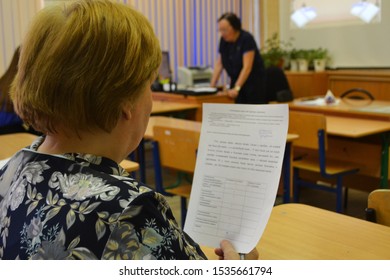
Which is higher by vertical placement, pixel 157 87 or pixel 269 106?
pixel 269 106

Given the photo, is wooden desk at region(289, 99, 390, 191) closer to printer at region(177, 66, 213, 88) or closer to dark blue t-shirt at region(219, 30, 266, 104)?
dark blue t-shirt at region(219, 30, 266, 104)

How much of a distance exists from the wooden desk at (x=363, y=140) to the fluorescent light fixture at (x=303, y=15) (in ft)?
8.56

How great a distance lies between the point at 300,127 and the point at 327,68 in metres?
3.35

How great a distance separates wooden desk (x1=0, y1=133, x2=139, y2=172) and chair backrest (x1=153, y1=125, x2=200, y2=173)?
38cm

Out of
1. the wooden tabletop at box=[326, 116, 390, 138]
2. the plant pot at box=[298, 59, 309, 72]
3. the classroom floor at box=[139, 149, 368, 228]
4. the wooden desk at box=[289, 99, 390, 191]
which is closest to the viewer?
the wooden tabletop at box=[326, 116, 390, 138]

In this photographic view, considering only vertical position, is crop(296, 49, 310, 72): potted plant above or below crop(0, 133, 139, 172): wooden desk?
above

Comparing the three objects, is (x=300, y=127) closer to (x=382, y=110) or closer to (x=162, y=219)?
(x=382, y=110)

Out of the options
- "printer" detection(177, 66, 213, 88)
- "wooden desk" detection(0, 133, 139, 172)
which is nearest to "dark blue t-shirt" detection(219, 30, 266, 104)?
"printer" detection(177, 66, 213, 88)

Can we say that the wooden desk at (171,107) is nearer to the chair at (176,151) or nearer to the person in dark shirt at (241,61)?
the person in dark shirt at (241,61)

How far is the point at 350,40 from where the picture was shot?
5727mm

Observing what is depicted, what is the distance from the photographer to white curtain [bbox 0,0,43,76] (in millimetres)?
5148
